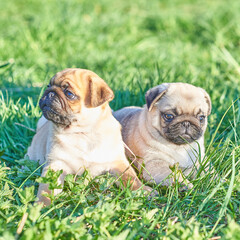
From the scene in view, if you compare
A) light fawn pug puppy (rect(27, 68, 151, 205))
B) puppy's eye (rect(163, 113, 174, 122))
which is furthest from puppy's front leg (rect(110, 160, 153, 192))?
puppy's eye (rect(163, 113, 174, 122))

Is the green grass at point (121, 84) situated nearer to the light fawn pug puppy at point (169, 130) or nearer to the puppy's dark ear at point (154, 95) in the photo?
the light fawn pug puppy at point (169, 130)

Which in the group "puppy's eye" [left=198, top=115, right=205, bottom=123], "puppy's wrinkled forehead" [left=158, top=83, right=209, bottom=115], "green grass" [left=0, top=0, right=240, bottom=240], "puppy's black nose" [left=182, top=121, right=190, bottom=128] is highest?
"puppy's wrinkled forehead" [left=158, top=83, right=209, bottom=115]

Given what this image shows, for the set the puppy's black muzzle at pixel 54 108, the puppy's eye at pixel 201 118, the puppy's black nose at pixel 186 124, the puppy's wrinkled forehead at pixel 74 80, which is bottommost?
the puppy's eye at pixel 201 118

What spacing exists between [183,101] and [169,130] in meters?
0.35

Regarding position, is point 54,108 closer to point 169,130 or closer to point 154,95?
point 154,95

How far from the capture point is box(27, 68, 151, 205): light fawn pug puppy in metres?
4.02

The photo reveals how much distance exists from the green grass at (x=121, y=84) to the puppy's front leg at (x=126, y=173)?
143mm

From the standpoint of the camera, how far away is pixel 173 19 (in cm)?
994

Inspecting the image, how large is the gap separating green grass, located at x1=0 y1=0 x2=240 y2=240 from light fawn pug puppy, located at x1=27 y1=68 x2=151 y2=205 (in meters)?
0.19

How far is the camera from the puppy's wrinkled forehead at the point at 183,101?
4.43 m

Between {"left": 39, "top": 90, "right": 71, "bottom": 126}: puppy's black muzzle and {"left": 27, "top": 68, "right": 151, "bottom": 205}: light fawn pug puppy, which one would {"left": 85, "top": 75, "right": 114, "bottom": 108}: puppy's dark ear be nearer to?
{"left": 27, "top": 68, "right": 151, "bottom": 205}: light fawn pug puppy

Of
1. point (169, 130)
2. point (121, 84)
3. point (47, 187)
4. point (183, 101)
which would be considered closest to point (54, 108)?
point (47, 187)

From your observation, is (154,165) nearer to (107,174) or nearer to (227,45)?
(107,174)

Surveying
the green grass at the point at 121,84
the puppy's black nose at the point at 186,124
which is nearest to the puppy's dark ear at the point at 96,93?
the green grass at the point at 121,84
